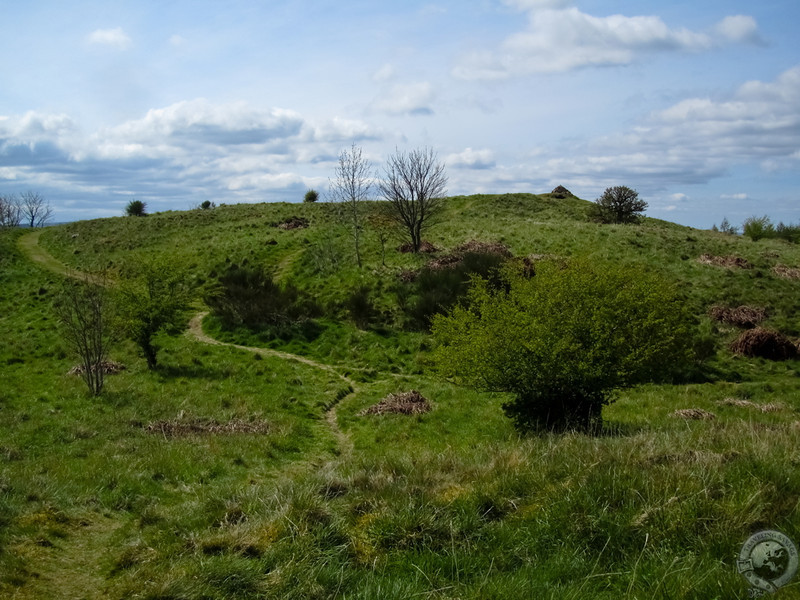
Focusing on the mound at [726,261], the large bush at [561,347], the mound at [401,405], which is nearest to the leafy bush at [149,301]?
the mound at [401,405]

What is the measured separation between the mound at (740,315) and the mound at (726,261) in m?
7.22

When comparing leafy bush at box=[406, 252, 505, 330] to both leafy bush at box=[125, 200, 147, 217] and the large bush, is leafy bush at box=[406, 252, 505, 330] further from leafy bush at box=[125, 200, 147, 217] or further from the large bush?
leafy bush at box=[125, 200, 147, 217]

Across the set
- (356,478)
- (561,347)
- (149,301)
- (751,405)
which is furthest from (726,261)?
(356,478)

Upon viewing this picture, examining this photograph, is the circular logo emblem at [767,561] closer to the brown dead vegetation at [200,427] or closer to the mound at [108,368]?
the brown dead vegetation at [200,427]

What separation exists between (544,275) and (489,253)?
22.7m

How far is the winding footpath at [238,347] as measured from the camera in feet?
56.7

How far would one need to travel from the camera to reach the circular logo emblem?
167 inches

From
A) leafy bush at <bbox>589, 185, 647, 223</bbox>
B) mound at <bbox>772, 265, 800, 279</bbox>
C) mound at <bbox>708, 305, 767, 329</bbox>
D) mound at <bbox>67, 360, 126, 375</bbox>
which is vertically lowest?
mound at <bbox>67, 360, 126, 375</bbox>

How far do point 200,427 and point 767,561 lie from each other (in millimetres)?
14552

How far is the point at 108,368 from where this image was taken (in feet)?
79.5

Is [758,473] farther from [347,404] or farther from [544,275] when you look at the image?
[347,404]

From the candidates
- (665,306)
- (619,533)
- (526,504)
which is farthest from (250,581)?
(665,306)

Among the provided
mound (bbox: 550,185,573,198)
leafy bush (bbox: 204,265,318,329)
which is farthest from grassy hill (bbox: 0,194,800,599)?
mound (bbox: 550,185,573,198)

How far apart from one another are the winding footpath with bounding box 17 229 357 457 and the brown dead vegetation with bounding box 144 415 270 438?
227 centimetres
